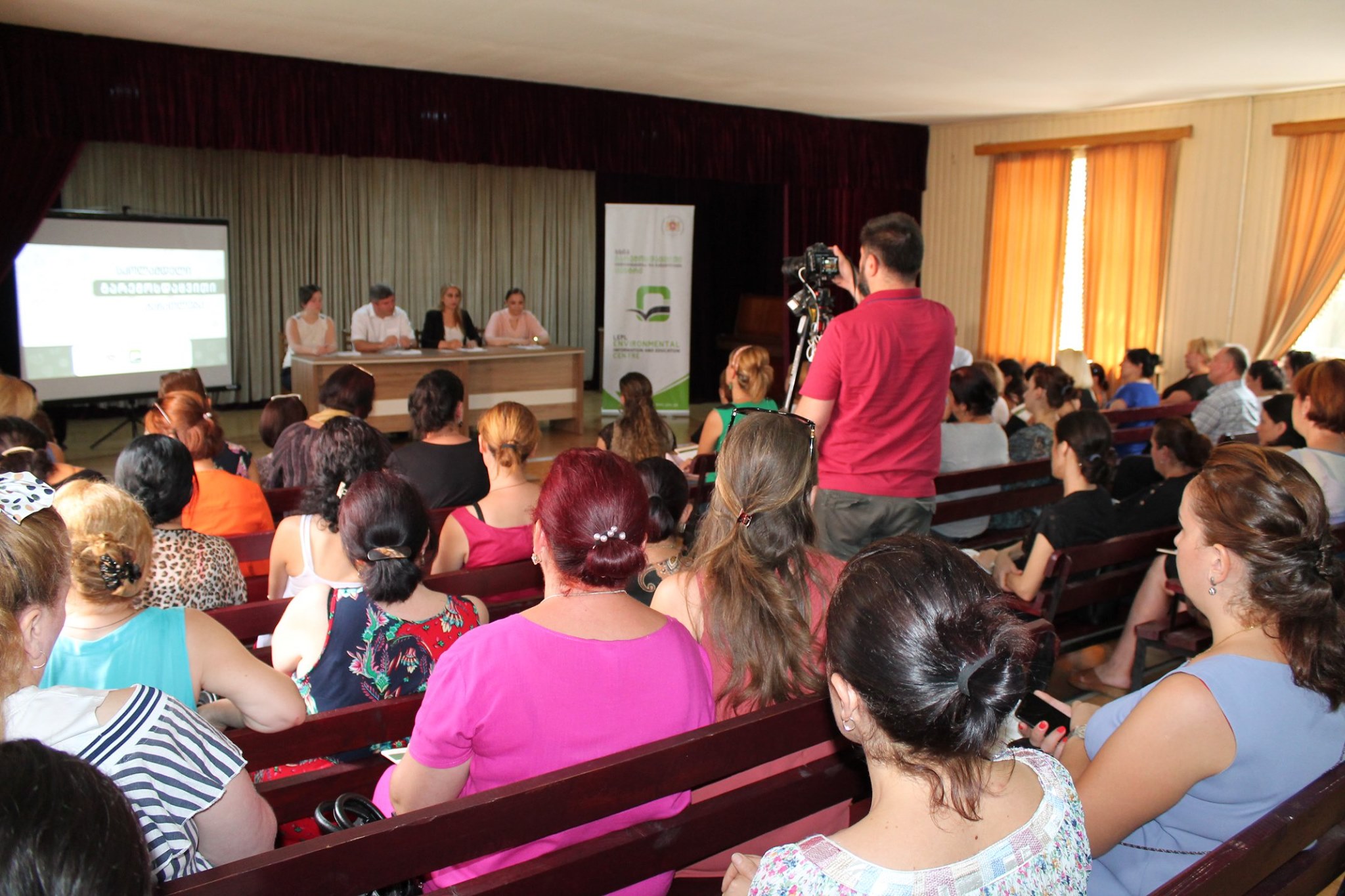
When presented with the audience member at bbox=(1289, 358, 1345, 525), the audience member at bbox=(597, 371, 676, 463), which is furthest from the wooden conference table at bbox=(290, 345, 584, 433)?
the audience member at bbox=(1289, 358, 1345, 525)

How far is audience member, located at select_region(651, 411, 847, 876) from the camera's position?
5.97ft

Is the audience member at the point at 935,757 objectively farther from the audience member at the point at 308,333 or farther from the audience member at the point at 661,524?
the audience member at the point at 308,333

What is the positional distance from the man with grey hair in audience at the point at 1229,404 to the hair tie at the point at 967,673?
519 centimetres

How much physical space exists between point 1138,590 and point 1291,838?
2236mm

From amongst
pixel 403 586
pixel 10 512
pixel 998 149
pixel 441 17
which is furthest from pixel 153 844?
pixel 998 149

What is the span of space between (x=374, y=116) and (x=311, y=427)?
4261 mm

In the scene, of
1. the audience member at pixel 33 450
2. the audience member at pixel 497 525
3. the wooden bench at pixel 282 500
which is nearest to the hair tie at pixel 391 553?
the audience member at pixel 497 525

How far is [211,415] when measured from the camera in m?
3.66

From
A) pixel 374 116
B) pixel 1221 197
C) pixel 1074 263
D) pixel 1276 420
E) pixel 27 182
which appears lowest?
pixel 1276 420

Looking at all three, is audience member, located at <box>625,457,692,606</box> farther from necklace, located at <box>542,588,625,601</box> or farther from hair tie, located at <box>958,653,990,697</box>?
hair tie, located at <box>958,653,990,697</box>

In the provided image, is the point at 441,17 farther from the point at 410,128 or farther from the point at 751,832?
the point at 751,832

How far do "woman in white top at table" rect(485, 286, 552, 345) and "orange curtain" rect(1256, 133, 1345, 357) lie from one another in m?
6.25

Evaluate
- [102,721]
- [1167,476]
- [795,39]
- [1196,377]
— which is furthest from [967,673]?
[1196,377]

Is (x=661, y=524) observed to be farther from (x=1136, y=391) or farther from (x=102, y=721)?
(x=1136, y=391)
